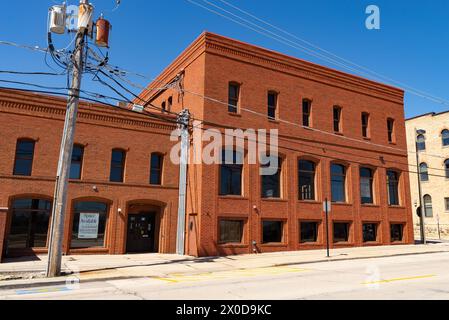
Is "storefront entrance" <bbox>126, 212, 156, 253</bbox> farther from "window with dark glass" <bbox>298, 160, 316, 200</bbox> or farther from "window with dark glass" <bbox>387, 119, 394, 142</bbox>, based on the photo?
"window with dark glass" <bbox>387, 119, 394, 142</bbox>

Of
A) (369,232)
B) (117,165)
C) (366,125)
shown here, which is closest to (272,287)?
(117,165)

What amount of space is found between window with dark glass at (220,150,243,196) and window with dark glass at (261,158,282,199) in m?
1.59

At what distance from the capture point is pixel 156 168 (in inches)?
869

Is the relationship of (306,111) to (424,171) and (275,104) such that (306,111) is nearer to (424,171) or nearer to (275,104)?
(275,104)

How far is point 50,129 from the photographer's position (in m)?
19.5

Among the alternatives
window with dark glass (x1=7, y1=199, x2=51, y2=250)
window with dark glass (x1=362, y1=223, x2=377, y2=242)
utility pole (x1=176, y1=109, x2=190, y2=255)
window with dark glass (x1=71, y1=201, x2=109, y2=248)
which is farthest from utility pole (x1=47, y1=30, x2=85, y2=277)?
window with dark glass (x1=362, y1=223, x2=377, y2=242)

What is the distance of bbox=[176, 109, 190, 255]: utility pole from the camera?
Result: 21.3m

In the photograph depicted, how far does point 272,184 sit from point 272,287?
43.1 feet

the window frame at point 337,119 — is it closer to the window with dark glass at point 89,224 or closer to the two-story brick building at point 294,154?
the two-story brick building at point 294,154

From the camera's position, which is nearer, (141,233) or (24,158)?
(24,158)

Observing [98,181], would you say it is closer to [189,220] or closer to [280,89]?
[189,220]

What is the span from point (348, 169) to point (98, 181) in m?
16.1
